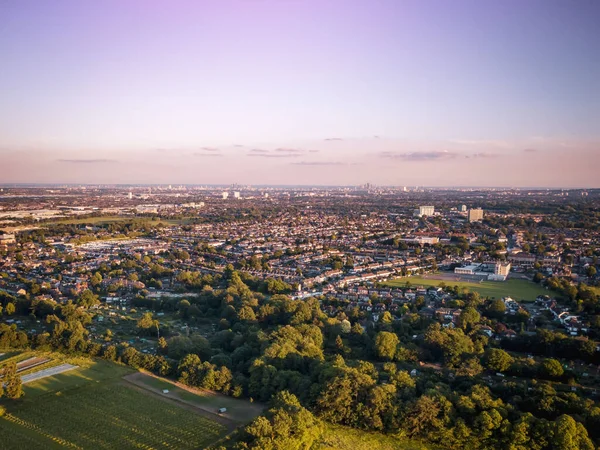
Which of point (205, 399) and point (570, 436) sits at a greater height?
point (570, 436)

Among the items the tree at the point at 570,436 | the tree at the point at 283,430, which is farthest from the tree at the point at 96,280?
the tree at the point at 570,436

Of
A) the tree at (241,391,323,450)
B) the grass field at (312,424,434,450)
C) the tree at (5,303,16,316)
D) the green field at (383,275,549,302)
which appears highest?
the tree at (241,391,323,450)

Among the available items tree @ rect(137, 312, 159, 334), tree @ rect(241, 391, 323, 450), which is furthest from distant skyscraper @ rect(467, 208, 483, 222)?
tree @ rect(241, 391, 323, 450)

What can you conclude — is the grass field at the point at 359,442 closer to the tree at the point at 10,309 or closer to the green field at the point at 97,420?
the green field at the point at 97,420

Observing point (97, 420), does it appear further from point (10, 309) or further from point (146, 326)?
point (10, 309)

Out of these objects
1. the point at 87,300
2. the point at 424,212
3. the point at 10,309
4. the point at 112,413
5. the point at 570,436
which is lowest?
the point at 112,413

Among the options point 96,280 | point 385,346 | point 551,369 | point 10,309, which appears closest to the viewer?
point 551,369

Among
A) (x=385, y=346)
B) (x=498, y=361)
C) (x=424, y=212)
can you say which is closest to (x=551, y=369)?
(x=498, y=361)

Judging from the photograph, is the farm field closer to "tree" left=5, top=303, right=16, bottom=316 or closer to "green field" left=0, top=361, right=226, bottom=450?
"green field" left=0, top=361, right=226, bottom=450
